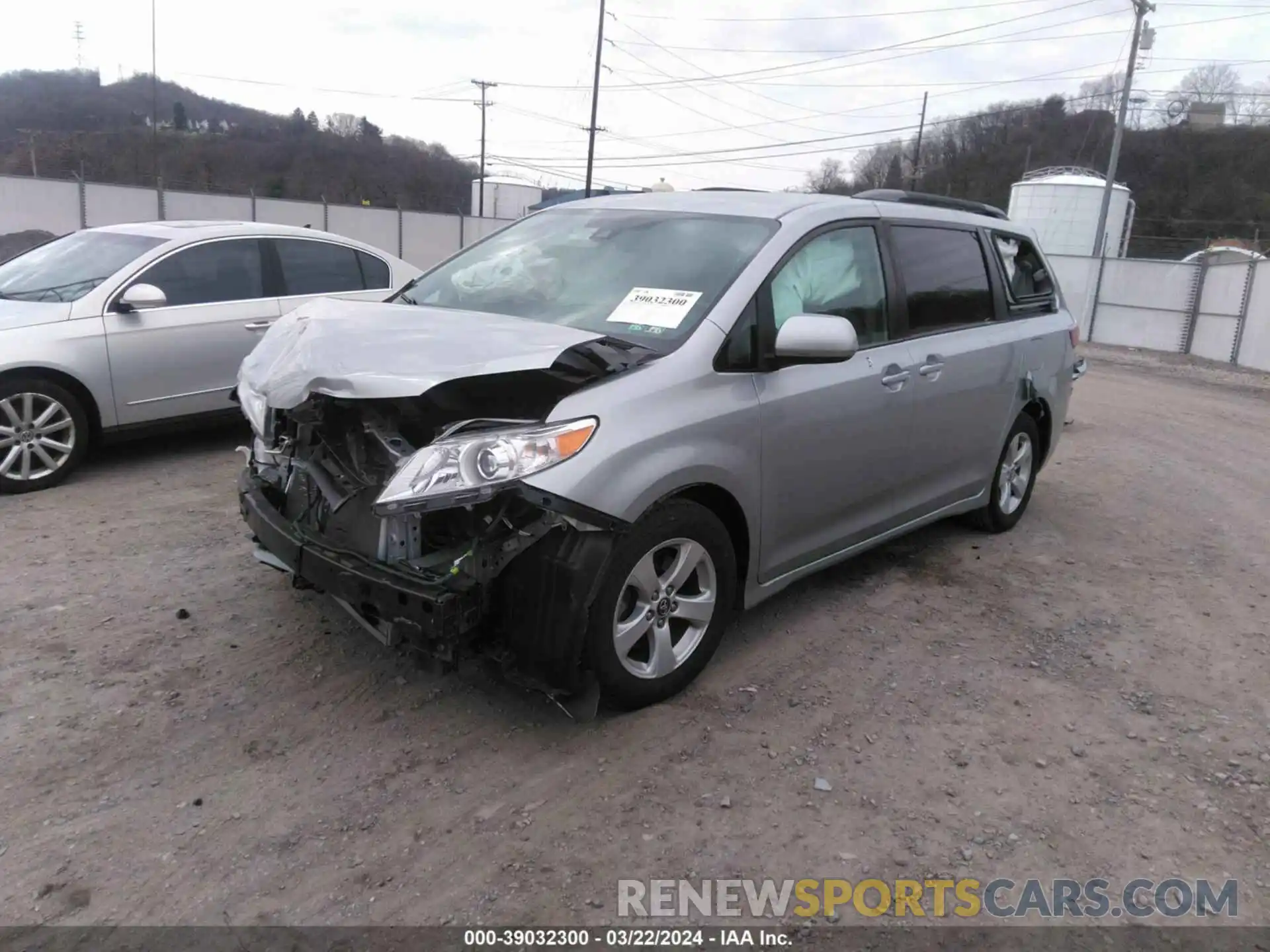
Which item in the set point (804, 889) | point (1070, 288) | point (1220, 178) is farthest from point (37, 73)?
point (1220, 178)

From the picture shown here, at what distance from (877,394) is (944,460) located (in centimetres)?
87

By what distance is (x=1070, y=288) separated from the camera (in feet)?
80.8

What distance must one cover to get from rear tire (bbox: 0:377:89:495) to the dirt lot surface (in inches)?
20.6

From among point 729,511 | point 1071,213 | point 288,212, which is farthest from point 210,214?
point 729,511

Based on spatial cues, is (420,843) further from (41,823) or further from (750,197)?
(750,197)

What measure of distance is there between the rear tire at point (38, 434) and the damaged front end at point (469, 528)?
3188 mm

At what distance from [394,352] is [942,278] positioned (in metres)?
2.95

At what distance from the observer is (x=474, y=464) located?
2.88 metres

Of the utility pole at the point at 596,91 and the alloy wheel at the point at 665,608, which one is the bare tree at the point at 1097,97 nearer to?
the utility pole at the point at 596,91

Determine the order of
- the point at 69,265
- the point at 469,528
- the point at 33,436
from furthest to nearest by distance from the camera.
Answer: the point at 69,265, the point at 33,436, the point at 469,528

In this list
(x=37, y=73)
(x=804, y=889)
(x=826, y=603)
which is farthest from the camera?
(x=37, y=73)

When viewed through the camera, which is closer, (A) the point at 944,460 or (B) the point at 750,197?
(B) the point at 750,197

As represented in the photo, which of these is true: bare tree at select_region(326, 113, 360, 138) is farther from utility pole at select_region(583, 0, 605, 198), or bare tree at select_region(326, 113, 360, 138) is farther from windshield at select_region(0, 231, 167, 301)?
windshield at select_region(0, 231, 167, 301)

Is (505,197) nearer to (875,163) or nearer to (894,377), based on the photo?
(875,163)
